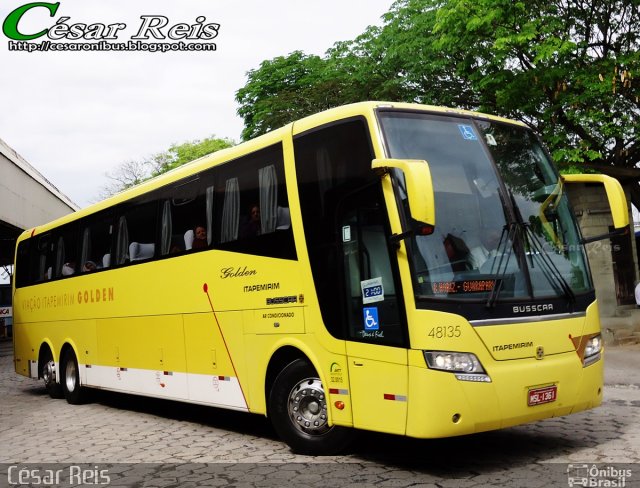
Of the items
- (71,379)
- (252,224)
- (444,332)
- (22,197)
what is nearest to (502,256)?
(444,332)

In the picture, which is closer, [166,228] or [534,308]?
[534,308]

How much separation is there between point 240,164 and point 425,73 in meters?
13.9

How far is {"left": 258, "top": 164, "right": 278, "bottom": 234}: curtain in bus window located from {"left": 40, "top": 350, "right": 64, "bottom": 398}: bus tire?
7.85 m

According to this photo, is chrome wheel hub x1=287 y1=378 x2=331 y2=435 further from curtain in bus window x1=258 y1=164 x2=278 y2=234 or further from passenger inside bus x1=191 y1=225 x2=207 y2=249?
passenger inside bus x1=191 y1=225 x2=207 y2=249

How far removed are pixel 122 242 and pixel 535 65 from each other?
10.9 metres

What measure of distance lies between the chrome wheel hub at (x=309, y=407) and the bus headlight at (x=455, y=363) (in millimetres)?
1419

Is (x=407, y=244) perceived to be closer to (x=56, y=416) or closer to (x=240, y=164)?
(x=240, y=164)

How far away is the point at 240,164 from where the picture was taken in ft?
28.8

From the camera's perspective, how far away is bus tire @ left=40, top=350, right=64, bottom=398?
14.4 meters

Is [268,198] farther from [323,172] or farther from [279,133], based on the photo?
[323,172]

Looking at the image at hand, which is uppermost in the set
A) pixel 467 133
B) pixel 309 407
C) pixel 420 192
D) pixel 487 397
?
pixel 467 133

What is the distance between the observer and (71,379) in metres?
13.7

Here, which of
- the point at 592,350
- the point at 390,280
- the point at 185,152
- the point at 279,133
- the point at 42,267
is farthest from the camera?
the point at 185,152

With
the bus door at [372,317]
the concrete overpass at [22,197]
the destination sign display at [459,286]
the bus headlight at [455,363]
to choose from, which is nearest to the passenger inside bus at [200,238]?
the bus door at [372,317]
